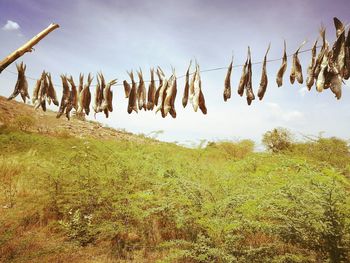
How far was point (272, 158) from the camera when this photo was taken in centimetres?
774

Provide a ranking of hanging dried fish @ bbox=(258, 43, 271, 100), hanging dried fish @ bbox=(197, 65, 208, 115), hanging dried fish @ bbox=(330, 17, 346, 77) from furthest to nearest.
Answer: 1. hanging dried fish @ bbox=(197, 65, 208, 115)
2. hanging dried fish @ bbox=(258, 43, 271, 100)
3. hanging dried fish @ bbox=(330, 17, 346, 77)

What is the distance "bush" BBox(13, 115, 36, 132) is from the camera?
2086 centimetres

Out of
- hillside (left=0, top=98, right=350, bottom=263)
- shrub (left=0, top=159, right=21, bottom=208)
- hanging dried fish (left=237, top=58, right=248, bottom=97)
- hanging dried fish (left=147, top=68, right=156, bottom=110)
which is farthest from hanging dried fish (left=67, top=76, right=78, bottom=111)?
shrub (left=0, top=159, right=21, bottom=208)

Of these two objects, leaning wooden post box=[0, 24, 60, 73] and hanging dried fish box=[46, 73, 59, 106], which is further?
hanging dried fish box=[46, 73, 59, 106]

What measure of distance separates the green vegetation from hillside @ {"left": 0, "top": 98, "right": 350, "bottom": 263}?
2 cm

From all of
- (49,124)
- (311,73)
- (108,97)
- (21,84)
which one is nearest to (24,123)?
(49,124)

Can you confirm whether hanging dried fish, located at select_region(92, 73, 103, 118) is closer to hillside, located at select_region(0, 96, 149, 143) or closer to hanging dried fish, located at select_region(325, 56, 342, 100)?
hanging dried fish, located at select_region(325, 56, 342, 100)

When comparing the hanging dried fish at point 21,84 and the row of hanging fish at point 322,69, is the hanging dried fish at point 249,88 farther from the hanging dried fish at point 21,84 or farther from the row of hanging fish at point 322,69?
the hanging dried fish at point 21,84

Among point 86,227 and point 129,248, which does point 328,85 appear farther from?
point 86,227

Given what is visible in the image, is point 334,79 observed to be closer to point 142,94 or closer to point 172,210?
point 142,94

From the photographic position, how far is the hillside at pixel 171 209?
13.5 feet

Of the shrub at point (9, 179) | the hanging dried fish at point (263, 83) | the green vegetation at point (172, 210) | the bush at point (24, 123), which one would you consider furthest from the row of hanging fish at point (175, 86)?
the bush at point (24, 123)

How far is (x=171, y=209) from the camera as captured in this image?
5.43m

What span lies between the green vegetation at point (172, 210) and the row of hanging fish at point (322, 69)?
1.63 metres
